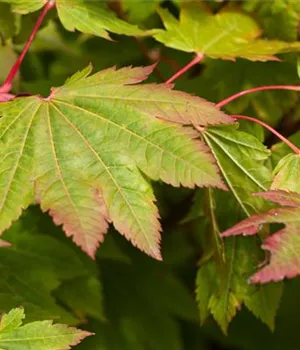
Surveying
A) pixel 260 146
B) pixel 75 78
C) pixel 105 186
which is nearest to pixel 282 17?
pixel 260 146

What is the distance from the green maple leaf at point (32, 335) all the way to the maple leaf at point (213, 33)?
590mm

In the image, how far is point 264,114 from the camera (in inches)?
61.9

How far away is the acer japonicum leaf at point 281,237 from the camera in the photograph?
3.00 ft

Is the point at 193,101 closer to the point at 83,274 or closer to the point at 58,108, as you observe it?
the point at 58,108

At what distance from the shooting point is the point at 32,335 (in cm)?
106

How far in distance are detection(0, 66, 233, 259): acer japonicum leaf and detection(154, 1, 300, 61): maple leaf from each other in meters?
0.24

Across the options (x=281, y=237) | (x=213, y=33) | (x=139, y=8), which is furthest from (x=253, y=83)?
(x=281, y=237)

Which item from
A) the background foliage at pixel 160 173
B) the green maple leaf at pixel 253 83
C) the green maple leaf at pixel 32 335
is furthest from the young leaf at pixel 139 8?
the green maple leaf at pixel 32 335

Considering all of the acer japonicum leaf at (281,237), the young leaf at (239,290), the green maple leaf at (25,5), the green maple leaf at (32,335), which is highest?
the green maple leaf at (25,5)

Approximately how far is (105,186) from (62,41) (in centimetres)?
108

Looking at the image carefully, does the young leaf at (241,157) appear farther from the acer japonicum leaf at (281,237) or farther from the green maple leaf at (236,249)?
the acer japonicum leaf at (281,237)

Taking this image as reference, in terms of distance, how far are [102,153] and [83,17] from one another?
385 mm

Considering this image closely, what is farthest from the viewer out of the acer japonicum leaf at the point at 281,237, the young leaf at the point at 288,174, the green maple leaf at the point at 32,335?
the young leaf at the point at 288,174

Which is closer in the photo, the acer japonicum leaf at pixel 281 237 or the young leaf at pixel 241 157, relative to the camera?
the acer japonicum leaf at pixel 281 237
